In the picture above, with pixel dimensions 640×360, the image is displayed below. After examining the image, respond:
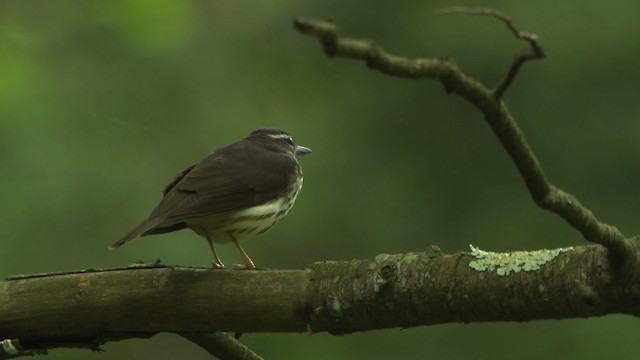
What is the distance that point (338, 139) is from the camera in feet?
33.8

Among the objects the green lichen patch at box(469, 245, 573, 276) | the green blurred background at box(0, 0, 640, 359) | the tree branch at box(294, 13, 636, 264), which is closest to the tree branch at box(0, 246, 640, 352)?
the green lichen patch at box(469, 245, 573, 276)

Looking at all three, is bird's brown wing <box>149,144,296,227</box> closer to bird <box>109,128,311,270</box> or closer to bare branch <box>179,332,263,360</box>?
bird <box>109,128,311,270</box>

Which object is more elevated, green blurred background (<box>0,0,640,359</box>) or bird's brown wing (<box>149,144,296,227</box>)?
bird's brown wing (<box>149,144,296,227</box>)

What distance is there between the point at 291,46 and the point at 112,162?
2.59 m

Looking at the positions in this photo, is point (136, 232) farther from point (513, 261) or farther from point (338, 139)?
point (338, 139)

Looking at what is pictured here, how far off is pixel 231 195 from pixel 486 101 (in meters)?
2.98

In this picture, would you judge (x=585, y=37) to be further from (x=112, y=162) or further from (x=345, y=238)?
(x=112, y=162)

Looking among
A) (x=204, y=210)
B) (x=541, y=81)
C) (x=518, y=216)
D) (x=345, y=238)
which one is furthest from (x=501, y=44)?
(x=204, y=210)

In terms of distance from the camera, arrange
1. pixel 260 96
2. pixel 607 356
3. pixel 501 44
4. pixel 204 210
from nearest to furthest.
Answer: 1. pixel 204 210
2. pixel 607 356
3. pixel 501 44
4. pixel 260 96

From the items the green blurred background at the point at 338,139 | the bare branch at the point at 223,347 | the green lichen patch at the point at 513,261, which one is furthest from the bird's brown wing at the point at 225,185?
the green blurred background at the point at 338,139

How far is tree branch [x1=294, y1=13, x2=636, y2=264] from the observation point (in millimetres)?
2781

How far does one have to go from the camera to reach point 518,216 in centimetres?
902

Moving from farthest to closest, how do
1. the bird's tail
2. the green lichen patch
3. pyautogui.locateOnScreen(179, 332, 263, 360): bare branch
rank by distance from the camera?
the bird's tail → pyautogui.locateOnScreen(179, 332, 263, 360): bare branch → the green lichen patch

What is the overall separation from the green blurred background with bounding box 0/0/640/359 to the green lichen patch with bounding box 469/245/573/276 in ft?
13.1
